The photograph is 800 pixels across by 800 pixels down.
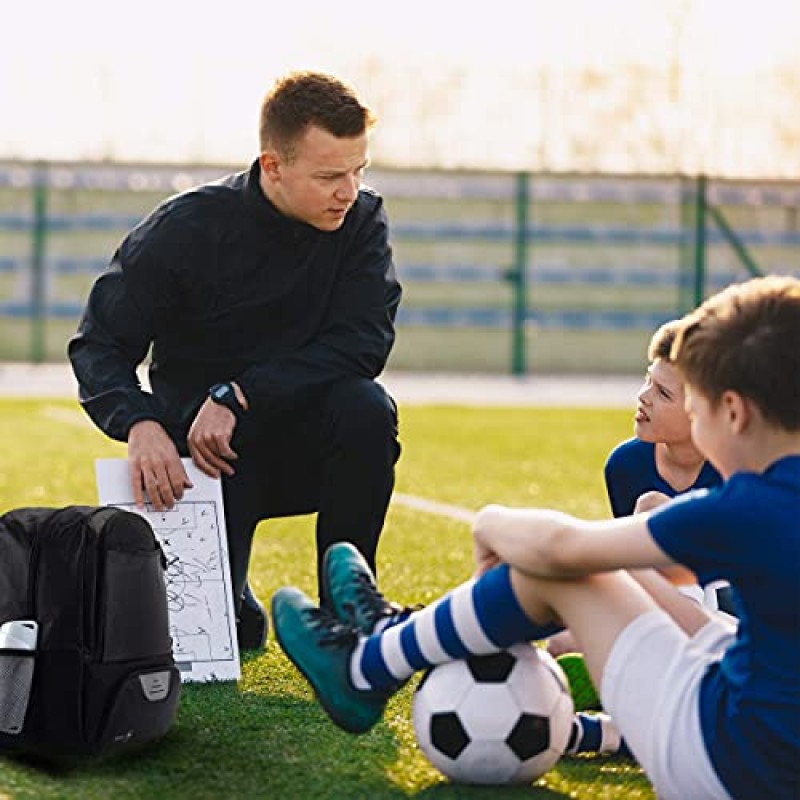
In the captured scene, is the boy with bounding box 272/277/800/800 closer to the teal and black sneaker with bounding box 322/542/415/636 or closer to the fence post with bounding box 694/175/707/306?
the teal and black sneaker with bounding box 322/542/415/636

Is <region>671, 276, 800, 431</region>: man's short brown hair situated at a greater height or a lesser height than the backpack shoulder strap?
greater

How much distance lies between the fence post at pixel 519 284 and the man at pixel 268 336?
17.0m

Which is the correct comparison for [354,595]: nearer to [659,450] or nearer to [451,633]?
[451,633]

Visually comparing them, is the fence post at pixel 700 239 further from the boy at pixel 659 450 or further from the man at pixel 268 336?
the boy at pixel 659 450

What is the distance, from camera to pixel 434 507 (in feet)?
28.6

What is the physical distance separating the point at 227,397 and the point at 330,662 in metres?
1.26

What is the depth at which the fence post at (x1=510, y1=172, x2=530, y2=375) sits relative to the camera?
21812mm

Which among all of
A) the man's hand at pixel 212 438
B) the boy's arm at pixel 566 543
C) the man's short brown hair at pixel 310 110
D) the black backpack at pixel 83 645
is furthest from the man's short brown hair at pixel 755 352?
the man's hand at pixel 212 438

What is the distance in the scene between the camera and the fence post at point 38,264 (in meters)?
21.4

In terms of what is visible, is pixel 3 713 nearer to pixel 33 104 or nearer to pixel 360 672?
pixel 360 672

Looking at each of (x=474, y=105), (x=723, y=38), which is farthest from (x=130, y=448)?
(x=723, y=38)

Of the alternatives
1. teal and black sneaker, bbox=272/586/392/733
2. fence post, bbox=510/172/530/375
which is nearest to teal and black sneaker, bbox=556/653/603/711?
teal and black sneaker, bbox=272/586/392/733

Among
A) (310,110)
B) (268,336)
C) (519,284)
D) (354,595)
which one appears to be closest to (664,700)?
(354,595)

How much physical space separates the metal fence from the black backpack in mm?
18002
